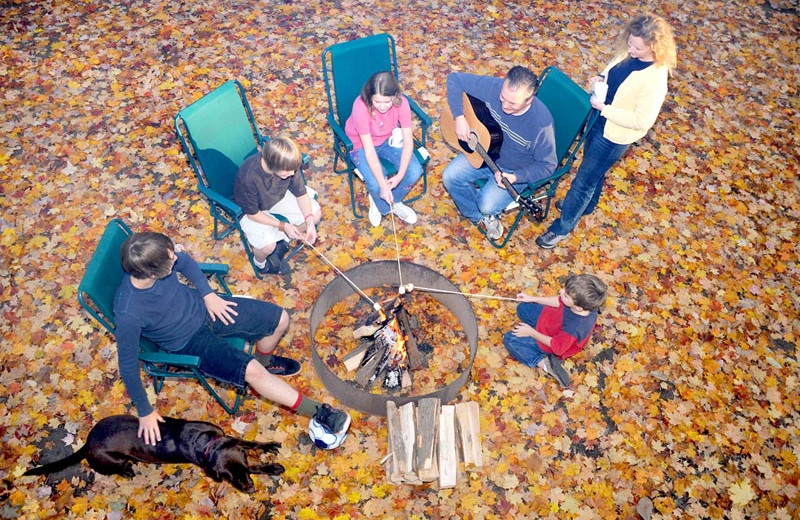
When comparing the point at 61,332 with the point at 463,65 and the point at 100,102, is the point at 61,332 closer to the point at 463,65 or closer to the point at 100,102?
the point at 100,102

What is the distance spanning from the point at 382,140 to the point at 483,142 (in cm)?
99

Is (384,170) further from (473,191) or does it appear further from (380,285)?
(380,285)

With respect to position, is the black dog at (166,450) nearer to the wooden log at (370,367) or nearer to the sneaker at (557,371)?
the wooden log at (370,367)

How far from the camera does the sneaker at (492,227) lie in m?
5.16

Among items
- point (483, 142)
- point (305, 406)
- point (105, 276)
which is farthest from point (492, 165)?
point (105, 276)

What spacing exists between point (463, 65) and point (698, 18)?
176 inches

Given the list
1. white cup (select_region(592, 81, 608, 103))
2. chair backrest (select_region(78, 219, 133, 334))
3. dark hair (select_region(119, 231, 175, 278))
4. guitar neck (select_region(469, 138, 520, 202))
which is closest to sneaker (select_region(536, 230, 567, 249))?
guitar neck (select_region(469, 138, 520, 202))

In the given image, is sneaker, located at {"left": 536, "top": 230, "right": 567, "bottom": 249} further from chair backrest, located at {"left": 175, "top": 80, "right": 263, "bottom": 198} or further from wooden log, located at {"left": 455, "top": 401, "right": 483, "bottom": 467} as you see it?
chair backrest, located at {"left": 175, "top": 80, "right": 263, "bottom": 198}

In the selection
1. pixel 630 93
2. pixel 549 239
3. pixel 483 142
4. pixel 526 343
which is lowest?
pixel 526 343

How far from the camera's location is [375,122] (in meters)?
4.59

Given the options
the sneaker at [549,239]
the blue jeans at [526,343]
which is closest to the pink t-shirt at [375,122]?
the sneaker at [549,239]

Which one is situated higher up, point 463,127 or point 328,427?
point 463,127

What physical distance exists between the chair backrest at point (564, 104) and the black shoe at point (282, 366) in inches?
122

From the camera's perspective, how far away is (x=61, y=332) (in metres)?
4.39
